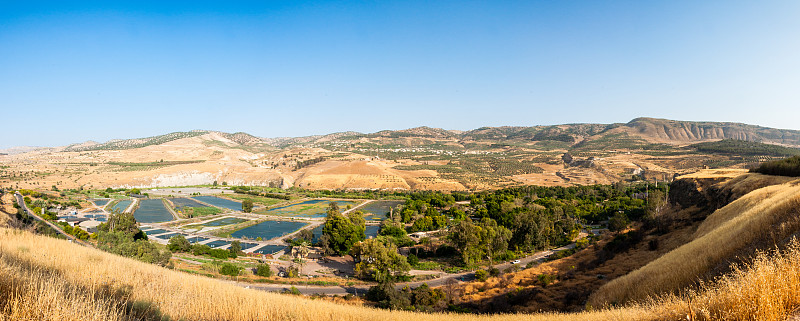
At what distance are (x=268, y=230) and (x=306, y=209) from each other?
21522 millimetres

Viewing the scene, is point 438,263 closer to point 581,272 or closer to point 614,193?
point 581,272

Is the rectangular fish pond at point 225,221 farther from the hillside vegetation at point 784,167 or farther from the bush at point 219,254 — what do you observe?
→ the hillside vegetation at point 784,167

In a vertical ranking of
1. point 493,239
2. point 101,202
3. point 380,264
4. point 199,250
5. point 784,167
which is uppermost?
point 784,167

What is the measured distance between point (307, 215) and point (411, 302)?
176 ft

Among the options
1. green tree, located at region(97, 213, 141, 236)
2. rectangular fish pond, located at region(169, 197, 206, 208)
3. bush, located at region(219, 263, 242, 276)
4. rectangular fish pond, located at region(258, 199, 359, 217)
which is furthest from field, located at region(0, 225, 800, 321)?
rectangular fish pond, located at region(169, 197, 206, 208)

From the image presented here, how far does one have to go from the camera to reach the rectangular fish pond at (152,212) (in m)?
65.4

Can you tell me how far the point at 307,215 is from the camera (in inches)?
2889

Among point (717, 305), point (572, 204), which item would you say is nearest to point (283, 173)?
point (572, 204)

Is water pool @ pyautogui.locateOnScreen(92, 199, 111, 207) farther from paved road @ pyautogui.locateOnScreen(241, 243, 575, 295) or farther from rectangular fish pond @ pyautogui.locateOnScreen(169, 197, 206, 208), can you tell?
paved road @ pyautogui.locateOnScreen(241, 243, 575, 295)

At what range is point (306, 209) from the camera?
81.0 m

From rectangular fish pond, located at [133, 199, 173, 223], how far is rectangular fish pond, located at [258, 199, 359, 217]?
18659 millimetres

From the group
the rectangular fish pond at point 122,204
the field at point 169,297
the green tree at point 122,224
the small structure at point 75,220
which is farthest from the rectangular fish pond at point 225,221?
the field at point 169,297

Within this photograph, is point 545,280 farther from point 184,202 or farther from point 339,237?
point 184,202

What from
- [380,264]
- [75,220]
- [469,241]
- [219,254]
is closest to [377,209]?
[219,254]
